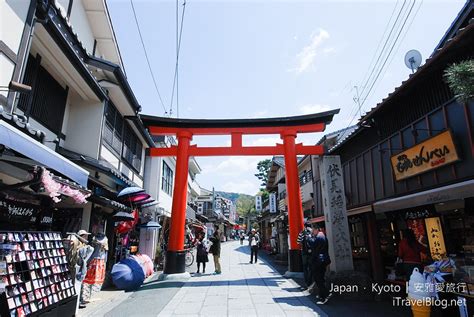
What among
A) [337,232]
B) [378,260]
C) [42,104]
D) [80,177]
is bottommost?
[378,260]

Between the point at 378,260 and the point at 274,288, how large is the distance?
397cm

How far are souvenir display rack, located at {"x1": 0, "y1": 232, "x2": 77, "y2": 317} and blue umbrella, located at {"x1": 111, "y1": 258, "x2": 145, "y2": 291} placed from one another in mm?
3535

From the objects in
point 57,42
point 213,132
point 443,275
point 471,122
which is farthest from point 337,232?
point 57,42

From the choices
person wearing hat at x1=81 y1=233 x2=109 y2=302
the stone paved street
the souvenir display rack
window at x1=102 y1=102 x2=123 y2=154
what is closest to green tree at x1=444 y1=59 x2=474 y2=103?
the stone paved street

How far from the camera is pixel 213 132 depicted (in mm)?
13781

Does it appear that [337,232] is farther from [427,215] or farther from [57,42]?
[57,42]

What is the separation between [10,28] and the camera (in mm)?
5500

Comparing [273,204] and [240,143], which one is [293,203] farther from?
[273,204]

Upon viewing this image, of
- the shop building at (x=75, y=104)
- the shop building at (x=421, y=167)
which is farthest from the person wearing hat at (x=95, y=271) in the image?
the shop building at (x=421, y=167)

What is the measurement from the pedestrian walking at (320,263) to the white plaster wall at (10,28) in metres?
8.25

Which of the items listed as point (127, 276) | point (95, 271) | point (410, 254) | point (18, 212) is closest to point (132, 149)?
point (127, 276)

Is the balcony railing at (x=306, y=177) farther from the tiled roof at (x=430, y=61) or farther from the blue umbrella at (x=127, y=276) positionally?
the blue umbrella at (x=127, y=276)

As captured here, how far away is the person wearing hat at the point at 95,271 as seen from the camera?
8172 mm

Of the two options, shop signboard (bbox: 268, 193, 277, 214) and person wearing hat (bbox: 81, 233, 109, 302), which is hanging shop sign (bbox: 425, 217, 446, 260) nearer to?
person wearing hat (bbox: 81, 233, 109, 302)
